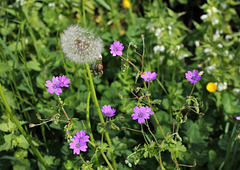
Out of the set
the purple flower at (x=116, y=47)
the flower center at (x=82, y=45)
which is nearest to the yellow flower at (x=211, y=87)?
the purple flower at (x=116, y=47)

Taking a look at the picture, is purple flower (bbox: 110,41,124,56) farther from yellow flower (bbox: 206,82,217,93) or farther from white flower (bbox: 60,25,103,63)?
yellow flower (bbox: 206,82,217,93)

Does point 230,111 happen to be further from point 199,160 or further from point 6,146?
point 6,146

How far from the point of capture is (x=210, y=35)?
2.78 meters

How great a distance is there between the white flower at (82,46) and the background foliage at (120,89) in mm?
206

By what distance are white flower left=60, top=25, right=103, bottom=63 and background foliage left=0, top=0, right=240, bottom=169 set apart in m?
0.21

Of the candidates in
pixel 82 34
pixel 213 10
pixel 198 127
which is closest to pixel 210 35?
pixel 213 10

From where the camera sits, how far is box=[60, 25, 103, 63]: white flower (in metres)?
1.29

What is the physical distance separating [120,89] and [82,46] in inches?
33.5

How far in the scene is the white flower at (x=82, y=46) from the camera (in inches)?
50.6

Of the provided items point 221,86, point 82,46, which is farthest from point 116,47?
point 221,86

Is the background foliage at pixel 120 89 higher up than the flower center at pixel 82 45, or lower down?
lower down

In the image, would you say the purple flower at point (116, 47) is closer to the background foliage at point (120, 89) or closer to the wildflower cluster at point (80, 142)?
the background foliage at point (120, 89)

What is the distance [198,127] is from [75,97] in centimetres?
97

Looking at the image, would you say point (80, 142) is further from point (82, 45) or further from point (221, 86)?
point (221, 86)
